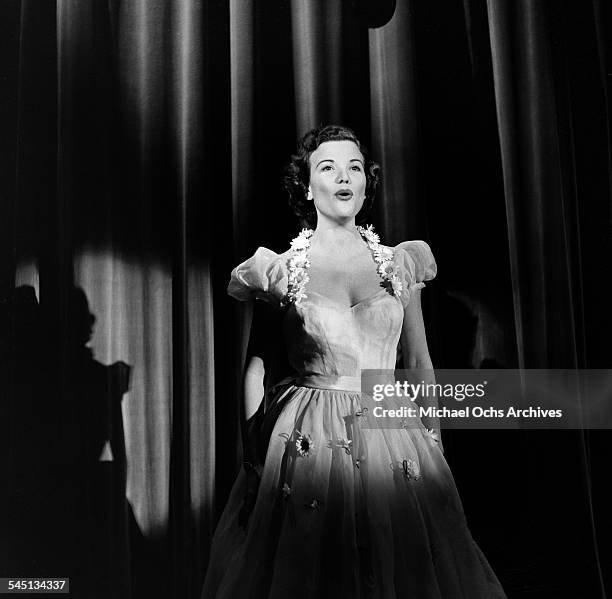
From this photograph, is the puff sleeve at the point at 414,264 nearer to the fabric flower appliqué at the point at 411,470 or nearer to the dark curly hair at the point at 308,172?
the dark curly hair at the point at 308,172

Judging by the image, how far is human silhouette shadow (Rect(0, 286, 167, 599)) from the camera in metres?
1.49

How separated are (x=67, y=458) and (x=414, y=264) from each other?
80 centimetres

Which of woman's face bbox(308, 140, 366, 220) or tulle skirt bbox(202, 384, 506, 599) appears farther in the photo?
woman's face bbox(308, 140, 366, 220)

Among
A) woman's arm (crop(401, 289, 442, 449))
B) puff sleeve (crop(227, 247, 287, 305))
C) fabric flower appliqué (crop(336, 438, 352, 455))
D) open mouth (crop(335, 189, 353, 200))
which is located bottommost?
fabric flower appliqué (crop(336, 438, 352, 455))

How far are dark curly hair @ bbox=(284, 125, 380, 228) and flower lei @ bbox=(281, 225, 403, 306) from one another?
41mm

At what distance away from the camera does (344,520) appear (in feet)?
4.39

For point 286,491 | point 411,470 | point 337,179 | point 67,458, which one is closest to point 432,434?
point 411,470

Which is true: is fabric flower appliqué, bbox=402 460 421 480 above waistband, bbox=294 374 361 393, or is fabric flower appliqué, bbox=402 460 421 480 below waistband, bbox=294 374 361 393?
below

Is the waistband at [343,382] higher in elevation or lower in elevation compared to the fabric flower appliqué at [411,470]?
higher

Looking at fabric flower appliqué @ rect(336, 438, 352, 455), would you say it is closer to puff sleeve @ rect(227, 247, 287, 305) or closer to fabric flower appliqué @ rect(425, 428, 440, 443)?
fabric flower appliqué @ rect(425, 428, 440, 443)

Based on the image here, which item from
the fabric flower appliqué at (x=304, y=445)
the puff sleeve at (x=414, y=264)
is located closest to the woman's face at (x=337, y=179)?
the puff sleeve at (x=414, y=264)

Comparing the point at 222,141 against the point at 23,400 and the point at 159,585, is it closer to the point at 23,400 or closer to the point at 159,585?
the point at 23,400

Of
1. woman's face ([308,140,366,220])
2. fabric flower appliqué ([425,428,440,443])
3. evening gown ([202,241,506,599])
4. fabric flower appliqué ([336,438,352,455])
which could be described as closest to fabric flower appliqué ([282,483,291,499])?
evening gown ([202,241,506,599])

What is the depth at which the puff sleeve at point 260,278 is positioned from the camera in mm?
1492
